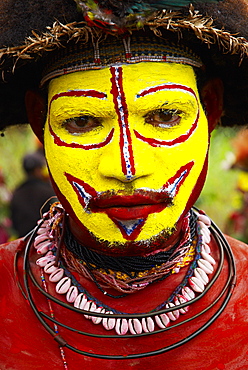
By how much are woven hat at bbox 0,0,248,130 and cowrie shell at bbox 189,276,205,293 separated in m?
1.03

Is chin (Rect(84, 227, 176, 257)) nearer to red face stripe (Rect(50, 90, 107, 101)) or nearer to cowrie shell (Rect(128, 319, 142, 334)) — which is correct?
cowrie shell (Rect(128, 319, 142, 334))

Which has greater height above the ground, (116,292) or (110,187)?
(110,187)

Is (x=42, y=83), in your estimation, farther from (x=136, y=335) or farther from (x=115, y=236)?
(x=136, y=335)

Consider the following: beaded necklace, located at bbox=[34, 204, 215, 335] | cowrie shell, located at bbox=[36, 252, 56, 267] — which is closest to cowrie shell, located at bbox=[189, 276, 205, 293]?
beaded necklace, located at bbox=[34, 204, 215, 335]

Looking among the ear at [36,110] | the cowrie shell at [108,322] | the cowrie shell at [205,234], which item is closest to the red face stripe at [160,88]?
the ear at [36,110]

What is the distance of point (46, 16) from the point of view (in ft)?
7.48

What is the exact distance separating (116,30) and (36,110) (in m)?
0.75

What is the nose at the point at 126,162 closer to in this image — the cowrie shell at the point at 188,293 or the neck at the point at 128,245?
the neck at the point at 128,245

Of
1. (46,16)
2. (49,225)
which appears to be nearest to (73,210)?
(49,225)

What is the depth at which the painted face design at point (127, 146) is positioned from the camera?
2.31m

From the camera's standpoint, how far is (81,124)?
2416 millimetres

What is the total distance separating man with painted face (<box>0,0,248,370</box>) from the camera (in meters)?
2.29

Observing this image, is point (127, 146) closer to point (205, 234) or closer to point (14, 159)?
point (205, 234)

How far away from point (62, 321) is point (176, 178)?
87cm
